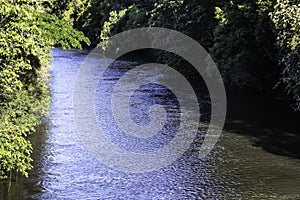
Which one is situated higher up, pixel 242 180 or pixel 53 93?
pixel 53 93

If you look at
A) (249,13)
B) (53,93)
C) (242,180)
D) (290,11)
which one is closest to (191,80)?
(249,13)

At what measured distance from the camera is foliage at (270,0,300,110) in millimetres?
31172

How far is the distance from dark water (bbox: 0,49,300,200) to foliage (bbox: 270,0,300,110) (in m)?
3.76

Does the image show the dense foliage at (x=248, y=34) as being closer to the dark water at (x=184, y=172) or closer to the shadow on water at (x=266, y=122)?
the shadow on water at (x=266, y=122)

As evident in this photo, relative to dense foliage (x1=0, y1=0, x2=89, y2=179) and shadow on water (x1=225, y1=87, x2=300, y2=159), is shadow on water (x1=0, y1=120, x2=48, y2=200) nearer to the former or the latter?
dense foliage (x1=0, y1=0, x2=89, y2=179)

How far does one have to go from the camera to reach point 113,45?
91438 millimetres

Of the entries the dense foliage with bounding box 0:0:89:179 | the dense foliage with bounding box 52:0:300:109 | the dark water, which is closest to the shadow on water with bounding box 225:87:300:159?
the dark water

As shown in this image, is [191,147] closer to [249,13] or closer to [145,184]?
[145,184]

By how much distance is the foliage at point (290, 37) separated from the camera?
3117 centimetres

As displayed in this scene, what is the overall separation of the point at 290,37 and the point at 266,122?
22.6 ft

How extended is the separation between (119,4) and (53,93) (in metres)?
61.0

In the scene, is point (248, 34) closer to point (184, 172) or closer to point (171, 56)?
point (171, 56)

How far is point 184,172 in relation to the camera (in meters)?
25.1

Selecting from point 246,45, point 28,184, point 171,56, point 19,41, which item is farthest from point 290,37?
point 171,56
